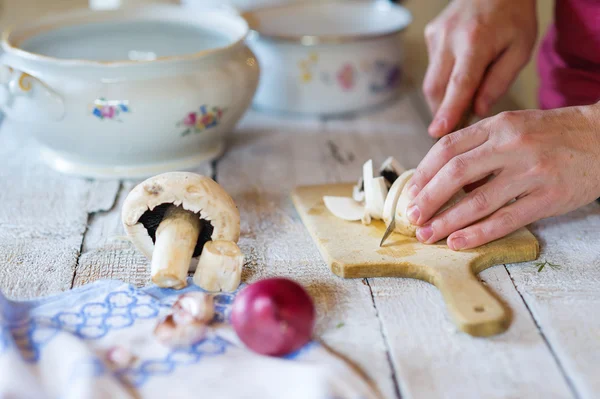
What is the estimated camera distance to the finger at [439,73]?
3.68 ft

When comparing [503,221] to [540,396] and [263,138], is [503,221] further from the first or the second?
[263,138]

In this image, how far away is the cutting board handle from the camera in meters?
0.71

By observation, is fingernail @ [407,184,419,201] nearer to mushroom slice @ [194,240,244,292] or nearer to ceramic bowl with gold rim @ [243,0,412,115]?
mushroom slice @ [194,240,244,292]

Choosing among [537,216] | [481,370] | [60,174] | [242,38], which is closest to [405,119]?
[242,38]

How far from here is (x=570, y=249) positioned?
0.90m

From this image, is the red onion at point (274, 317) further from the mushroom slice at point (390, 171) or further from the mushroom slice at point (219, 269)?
the mushroom slice at point (390, 171)

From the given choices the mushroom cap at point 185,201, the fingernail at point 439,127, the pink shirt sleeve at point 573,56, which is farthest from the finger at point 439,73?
the mushroom cap at point 185,201

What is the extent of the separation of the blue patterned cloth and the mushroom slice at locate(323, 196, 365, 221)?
26 centimetres

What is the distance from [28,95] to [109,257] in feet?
0.99

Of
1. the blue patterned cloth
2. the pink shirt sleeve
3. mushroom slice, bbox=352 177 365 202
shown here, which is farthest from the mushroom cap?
the pink shirt sleeve

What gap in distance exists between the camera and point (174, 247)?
2.61 feet

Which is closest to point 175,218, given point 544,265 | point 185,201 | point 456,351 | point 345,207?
point 185,201

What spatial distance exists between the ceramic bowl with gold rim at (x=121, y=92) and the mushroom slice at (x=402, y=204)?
0.35 m

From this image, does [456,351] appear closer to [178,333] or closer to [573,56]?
[178,333]
